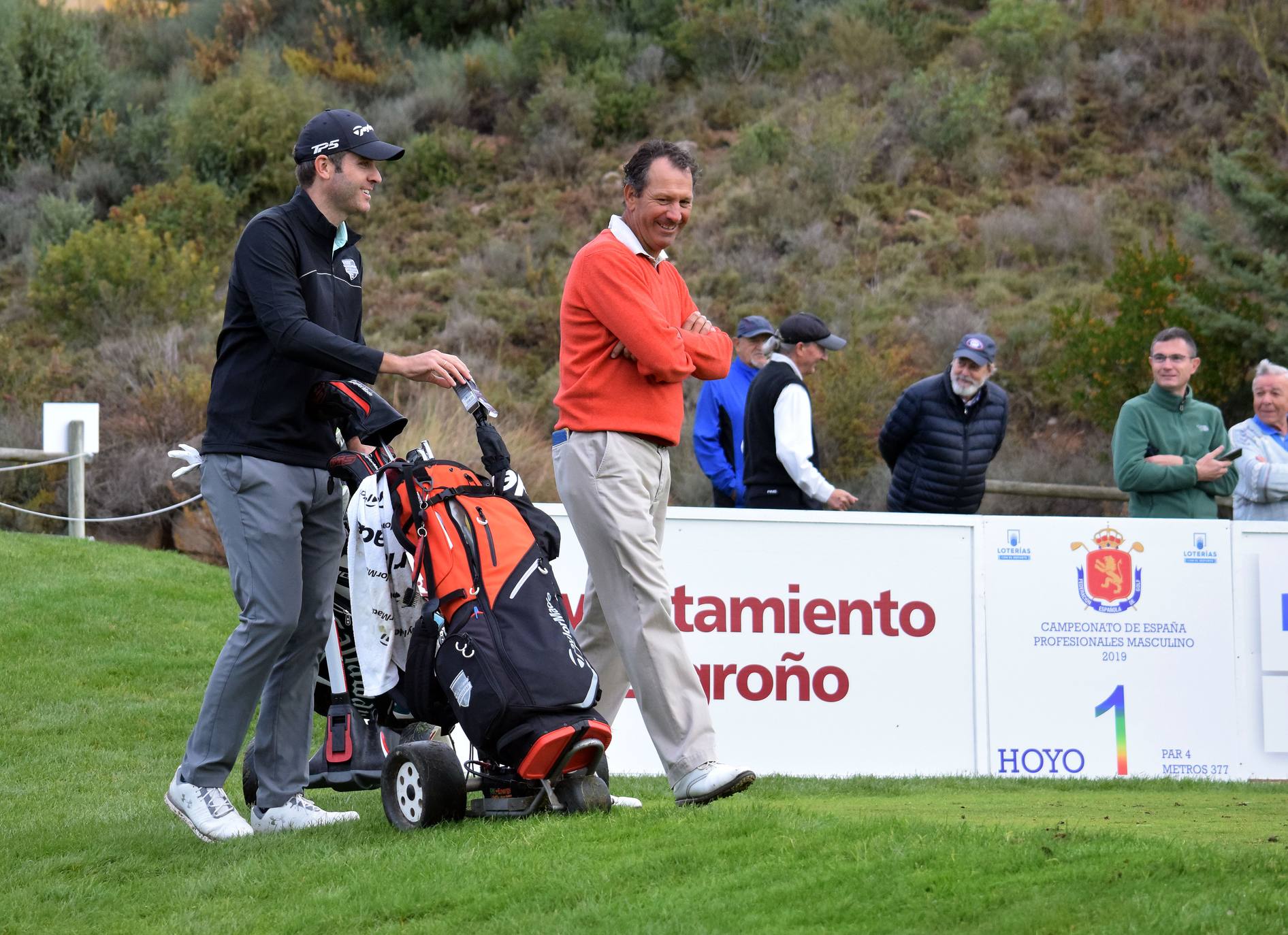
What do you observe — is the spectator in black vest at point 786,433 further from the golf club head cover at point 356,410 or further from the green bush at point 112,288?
the green bush at point 112,288

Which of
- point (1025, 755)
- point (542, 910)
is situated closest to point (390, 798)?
point (542, 910)

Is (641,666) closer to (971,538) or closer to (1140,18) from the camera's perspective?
(971,538)

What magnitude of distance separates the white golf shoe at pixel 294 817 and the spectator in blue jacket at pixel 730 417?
14.6ft

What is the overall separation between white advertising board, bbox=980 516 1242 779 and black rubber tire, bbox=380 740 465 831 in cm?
367

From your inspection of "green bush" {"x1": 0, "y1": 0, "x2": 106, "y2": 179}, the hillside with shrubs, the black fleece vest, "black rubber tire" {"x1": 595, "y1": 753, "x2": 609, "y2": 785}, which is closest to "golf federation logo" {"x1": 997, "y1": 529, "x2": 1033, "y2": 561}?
the black fleece vest

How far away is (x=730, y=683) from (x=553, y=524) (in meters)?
2.77

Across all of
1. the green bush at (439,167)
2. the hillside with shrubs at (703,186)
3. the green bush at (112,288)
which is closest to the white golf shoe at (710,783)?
the hillside with shrubs at (703,186)

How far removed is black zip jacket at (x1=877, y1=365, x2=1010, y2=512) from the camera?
880 centimetres

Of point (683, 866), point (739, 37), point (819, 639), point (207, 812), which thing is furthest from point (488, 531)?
point (739, 37)

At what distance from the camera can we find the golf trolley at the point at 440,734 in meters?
4.66

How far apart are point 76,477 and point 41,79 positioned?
62.3 ft

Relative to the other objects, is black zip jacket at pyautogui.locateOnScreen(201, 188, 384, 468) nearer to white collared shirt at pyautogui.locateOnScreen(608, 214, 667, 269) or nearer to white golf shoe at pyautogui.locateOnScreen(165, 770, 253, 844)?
white collared shirt at pyautogui.locateOnScreen(608, 214, 667, 269)

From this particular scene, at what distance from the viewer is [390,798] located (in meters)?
4.94

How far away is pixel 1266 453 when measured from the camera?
8.56m
